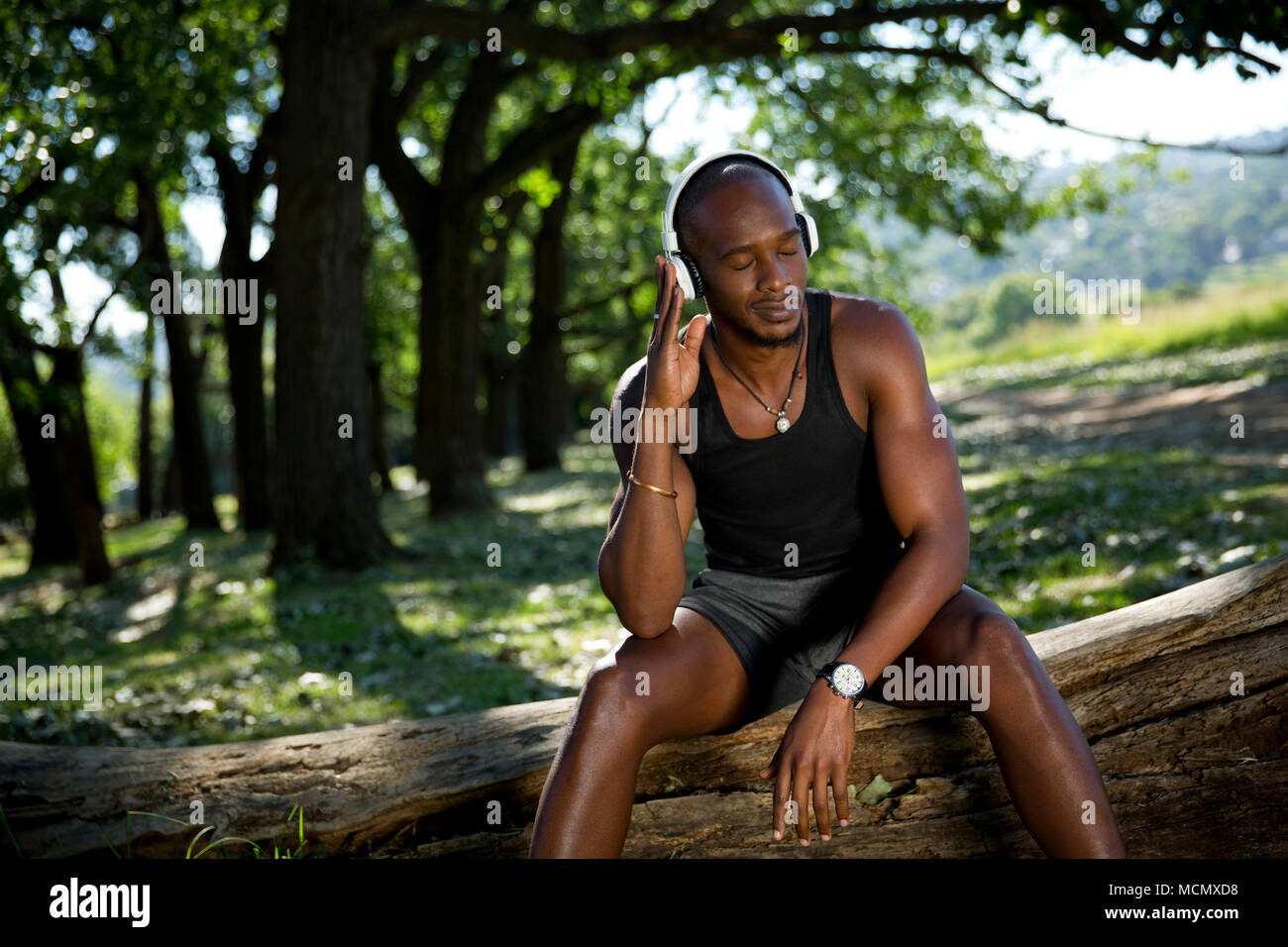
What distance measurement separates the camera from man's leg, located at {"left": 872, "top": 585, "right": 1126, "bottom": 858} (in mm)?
3205

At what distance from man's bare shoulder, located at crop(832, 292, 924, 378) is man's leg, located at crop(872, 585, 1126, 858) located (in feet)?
2.90

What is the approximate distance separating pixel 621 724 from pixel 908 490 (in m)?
1.21

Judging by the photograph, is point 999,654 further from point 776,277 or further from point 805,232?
point 805,232

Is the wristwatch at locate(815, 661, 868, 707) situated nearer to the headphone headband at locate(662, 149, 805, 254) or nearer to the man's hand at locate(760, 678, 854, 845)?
the man's hand at locate(760, 678, 854, 845)

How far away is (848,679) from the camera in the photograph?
132 inches

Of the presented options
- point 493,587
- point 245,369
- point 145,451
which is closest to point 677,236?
point 493,587

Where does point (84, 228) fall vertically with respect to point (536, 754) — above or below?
above

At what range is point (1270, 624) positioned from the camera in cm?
389

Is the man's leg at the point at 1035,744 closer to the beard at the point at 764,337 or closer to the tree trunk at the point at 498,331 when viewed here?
the beard at the point at 764,337

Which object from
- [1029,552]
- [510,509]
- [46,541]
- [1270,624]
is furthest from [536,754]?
[46,541]

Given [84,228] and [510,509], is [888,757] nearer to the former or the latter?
[510,509]

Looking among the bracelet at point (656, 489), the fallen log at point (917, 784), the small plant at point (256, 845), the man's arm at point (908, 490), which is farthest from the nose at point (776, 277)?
the small plant at point (256, 845)

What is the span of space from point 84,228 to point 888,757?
1790 centimetres
